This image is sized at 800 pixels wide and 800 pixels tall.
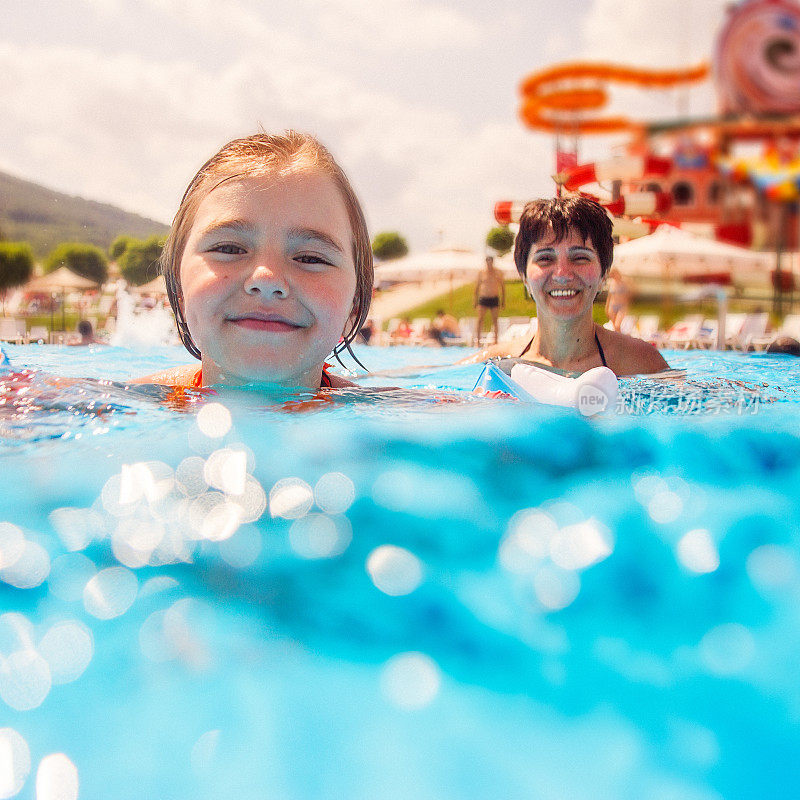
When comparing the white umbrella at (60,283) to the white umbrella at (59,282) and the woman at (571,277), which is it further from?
the woman at (571,277)

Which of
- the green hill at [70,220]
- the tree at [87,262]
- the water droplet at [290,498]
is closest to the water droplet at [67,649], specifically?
the water droplet at [290,498]

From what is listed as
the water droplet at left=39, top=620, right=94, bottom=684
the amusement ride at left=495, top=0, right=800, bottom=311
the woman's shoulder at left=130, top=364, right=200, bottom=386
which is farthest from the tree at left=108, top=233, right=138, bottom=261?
the water droplet at left=39, top=620, right=94, bottom=684

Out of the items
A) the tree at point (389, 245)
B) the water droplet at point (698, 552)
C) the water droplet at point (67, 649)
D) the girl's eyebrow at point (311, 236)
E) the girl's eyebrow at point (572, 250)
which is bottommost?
the water droplet at point (67, 649)

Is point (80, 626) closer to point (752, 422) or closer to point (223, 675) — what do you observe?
point (223, 675)

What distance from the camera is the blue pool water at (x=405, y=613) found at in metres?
0.49

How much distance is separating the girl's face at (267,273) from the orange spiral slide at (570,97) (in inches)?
297

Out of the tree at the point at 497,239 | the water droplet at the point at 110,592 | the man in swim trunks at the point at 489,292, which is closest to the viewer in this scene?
the water droplet at the point at 110,592

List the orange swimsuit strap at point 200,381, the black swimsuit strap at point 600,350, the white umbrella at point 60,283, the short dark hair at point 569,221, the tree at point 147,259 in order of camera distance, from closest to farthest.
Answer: the orange swimsuit strap at point 200,381
the tree at point 147,259
the short dark hair at point 569,221
the black swimsuit strap at point 600,350
the white umbrella at point 60,283

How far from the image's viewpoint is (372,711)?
0.53 meters

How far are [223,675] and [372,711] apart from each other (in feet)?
0.42

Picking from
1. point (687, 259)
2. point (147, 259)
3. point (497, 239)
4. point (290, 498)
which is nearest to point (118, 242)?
point (147, 259)

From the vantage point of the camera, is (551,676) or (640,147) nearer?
(551,676)

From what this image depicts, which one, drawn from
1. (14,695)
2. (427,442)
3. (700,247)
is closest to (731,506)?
(427,442)

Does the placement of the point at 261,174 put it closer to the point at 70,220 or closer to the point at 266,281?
the point at 266,281
